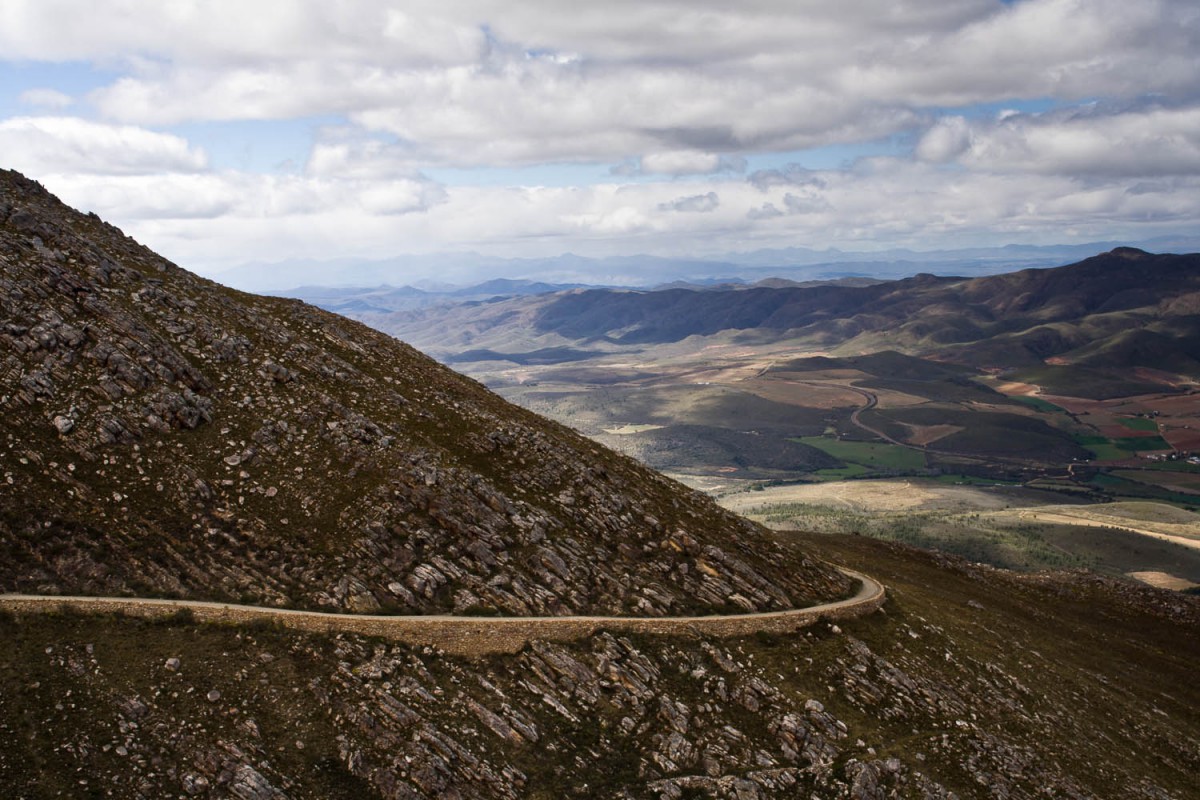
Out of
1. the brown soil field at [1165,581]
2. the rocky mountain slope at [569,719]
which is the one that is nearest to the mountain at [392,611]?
the rocky mountain slope at [569,719]

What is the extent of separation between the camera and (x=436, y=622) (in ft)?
198

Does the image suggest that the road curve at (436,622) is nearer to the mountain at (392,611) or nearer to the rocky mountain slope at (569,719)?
the mountain at (392,611)

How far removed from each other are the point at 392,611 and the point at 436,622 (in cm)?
425

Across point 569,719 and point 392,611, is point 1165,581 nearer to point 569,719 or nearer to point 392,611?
point 569,719

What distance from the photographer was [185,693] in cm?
5041

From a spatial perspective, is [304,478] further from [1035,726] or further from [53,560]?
[1035,726]

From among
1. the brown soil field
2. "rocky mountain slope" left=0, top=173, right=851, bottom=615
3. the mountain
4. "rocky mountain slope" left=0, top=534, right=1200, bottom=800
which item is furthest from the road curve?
the brown soil field

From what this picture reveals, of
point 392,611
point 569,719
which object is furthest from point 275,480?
point 569,719

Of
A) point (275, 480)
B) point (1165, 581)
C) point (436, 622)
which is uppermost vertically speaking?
point (275, 480)

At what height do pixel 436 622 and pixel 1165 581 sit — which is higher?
pixel 436 622

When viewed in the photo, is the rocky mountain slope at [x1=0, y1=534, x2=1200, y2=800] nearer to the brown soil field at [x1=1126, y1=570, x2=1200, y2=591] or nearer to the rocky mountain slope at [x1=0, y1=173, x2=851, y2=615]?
the rocky mountain slope at [x1=0, y1=173, x2=851, y2=615]

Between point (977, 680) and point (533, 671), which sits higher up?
point (533, 671)

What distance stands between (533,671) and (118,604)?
30.6 meters

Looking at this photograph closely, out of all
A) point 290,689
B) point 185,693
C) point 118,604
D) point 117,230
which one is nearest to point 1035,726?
point 290,689
